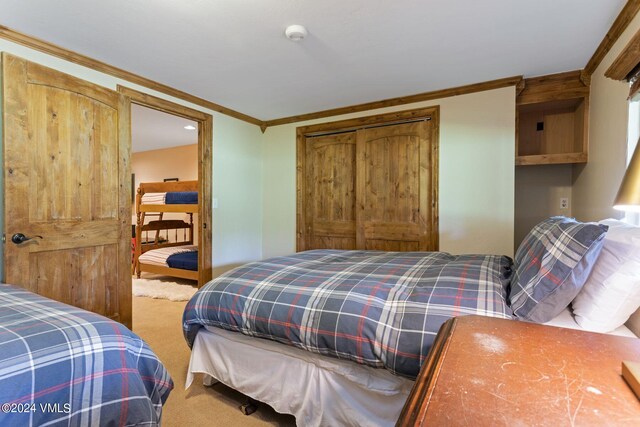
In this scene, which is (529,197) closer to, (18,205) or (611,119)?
(611,119)

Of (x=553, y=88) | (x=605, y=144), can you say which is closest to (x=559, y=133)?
(x=553, y=88)

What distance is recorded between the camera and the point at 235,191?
394 centimetres

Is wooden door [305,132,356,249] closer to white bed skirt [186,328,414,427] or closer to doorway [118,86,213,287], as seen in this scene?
doorway [118,86,213,287]

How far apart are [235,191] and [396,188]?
198 centimetres

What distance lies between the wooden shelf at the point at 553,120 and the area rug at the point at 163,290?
4018 mm

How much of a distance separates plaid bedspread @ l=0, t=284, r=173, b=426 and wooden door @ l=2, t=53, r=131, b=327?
4.05ft

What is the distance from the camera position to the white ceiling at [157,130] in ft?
13.4

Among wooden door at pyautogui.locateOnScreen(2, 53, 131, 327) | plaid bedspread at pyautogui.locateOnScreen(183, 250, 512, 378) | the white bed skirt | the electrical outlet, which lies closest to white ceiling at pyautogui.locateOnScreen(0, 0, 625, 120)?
wooden door at pyautogui.locateOnScreen(2, 53, 131, 327)

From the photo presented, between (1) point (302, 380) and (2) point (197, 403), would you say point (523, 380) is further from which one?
(2) point (197, 403)

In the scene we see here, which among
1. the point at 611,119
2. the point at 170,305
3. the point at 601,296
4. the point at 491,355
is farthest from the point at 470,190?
the point at 170,305

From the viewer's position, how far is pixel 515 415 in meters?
0.51

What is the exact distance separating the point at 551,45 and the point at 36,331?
130 inches

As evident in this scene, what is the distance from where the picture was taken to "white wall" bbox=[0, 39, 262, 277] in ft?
12.0

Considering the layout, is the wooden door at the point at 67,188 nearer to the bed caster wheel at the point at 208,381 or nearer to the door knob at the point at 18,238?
the door knob at the point at 18,238
